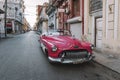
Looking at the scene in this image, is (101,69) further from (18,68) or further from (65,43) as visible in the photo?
(18,68)

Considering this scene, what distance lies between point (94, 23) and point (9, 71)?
7.27 m

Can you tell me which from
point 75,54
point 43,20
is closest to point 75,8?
point 75,54

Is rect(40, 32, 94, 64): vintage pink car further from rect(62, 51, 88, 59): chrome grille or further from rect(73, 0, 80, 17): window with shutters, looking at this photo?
rect(73, 0, 80, 17): window with shutters

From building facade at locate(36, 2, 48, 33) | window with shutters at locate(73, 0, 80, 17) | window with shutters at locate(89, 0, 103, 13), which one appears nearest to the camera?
window with shutters at locate(89, 0, 103, 13)

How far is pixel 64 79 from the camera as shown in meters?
5.75

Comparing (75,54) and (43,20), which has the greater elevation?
(43,20)

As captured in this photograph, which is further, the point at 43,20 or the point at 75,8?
the point at 43,20

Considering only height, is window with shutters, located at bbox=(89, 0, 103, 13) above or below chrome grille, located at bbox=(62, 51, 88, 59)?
above

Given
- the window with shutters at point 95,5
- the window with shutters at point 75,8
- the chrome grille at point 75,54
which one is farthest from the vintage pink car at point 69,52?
the window with shutters at point 75,8

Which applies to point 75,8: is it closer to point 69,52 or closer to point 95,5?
point 95,5

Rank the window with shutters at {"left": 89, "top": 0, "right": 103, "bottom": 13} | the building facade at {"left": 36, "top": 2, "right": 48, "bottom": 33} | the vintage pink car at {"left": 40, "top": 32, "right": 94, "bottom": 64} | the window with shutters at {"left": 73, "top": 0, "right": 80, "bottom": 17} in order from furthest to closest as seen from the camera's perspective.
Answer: the building facade at {"left": 36, "top": 2, "right": 48, "bottom": 33}
the window with shutters at {"left": 73, "top": 0, "right": 80, "bottom": 17}
the window with shutters at {"left": 89, "top": 0, "right": 103, "bottom": 13}
the vintage pink car at {"left": 40, "top": 32, "right": 94, "bottom": 64}

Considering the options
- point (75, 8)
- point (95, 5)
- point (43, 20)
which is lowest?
point (95, 5)

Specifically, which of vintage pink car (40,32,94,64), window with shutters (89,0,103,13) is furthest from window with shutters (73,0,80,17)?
vintage pink car (40,32,94,64)

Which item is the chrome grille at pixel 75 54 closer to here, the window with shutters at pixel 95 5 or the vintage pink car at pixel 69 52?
the vintage pink car at pixel 69 52
